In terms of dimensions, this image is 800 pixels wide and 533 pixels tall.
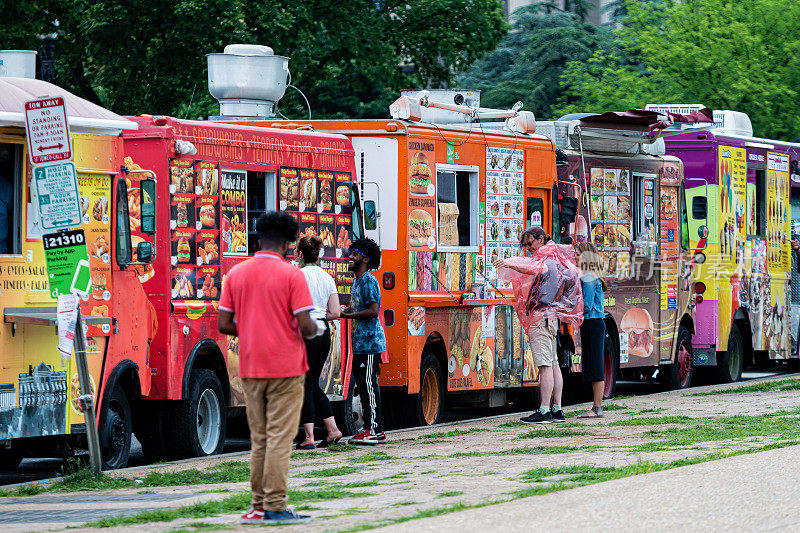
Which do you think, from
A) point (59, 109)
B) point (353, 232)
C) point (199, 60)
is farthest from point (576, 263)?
point (199, 60)

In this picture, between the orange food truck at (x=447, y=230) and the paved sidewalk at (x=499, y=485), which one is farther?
the orange food truck at (x=447, y=230)

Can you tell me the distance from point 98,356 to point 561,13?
37.7 meters

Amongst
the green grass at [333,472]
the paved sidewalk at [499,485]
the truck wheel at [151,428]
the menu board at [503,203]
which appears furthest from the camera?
the menu board at [503,203]

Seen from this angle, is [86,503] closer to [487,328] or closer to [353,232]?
[353,232]

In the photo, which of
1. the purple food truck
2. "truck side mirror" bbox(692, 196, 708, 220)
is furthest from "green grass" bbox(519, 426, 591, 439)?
"truck side mirror" bbox(692, 196, 708, 220)

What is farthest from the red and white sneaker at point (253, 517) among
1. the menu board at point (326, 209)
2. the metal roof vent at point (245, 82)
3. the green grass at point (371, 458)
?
the metal roof vent at point (245, 82)

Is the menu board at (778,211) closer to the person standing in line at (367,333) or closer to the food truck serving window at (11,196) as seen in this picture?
the person standing in line at (367,333)

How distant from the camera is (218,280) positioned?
1330cm

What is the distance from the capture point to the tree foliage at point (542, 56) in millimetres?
44781

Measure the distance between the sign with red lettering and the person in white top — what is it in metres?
2.67

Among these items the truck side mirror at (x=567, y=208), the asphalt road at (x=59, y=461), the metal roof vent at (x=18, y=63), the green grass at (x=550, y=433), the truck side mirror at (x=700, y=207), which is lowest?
the asphalt road at (x=59, y=461)

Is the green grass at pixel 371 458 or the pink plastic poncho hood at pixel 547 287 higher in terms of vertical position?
the pink plastic poncho hood at pixel 547 287

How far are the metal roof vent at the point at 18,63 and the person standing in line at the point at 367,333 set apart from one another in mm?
3320

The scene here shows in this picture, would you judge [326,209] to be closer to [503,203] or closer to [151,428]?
[151,428]
